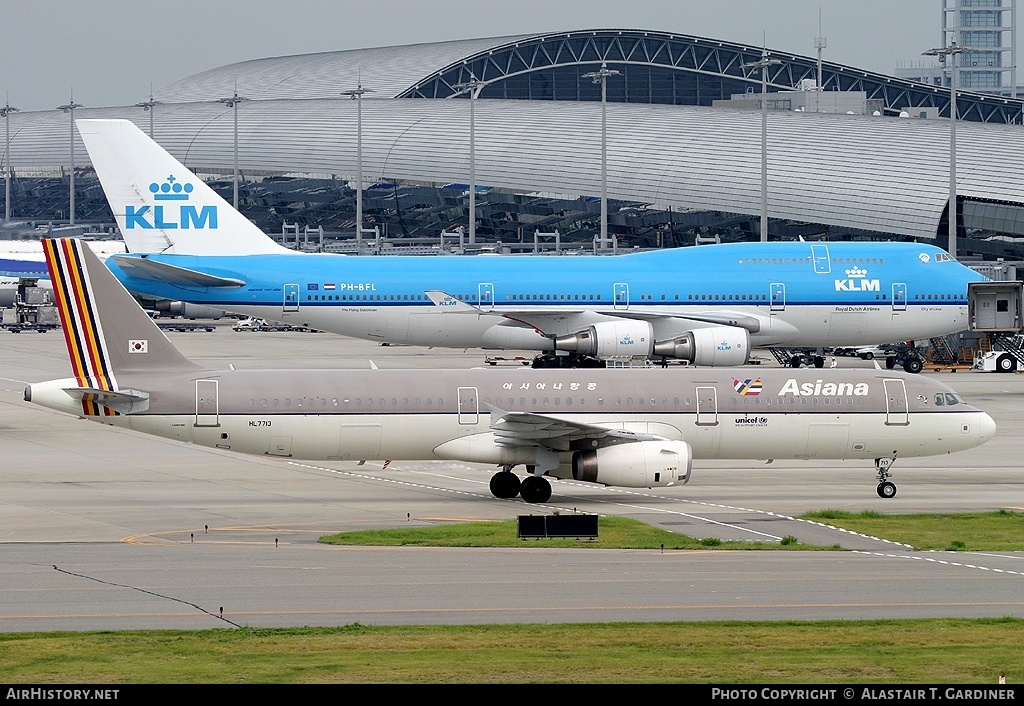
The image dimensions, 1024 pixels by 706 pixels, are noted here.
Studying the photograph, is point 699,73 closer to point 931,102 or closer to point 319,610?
point 931,102

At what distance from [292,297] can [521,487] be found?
26709mm

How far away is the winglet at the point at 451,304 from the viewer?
6141cm

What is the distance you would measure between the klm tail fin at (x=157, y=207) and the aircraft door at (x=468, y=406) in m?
27.4

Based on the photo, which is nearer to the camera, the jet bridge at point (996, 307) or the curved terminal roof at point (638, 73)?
the jet bridge at point (996, 307)

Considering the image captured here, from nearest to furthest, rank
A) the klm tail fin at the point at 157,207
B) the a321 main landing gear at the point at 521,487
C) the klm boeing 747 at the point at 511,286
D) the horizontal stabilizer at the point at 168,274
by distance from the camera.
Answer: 1. the a321 main landing gear at the point at 521,487
2. the horizontal stabilizer at the point at 168,274
3. the klm boeing 747 at the point at 511,286
4. the klm tail fin at the point at 157,207

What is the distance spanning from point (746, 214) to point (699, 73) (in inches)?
2750

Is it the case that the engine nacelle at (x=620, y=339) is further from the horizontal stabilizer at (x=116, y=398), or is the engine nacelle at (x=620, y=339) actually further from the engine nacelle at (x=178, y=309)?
the engine nacelle at (x=178, y=309)

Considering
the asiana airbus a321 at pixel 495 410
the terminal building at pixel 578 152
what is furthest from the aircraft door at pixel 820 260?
the terminal building at pixel 578 152

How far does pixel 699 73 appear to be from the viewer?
181750mm

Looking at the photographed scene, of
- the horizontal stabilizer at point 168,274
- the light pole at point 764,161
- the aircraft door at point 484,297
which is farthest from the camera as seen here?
the light pole at point 764,161

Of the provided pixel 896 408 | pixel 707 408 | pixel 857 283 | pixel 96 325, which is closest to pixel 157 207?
pixel 96 325

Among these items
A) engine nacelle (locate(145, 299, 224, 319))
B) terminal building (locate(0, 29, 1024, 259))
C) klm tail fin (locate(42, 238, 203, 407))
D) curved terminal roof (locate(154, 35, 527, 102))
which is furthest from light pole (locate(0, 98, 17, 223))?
klm tail fin (locate(42, 238, 203, 407))

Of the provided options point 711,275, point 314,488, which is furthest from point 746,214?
point 314,488

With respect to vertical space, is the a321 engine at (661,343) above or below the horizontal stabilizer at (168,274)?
below
